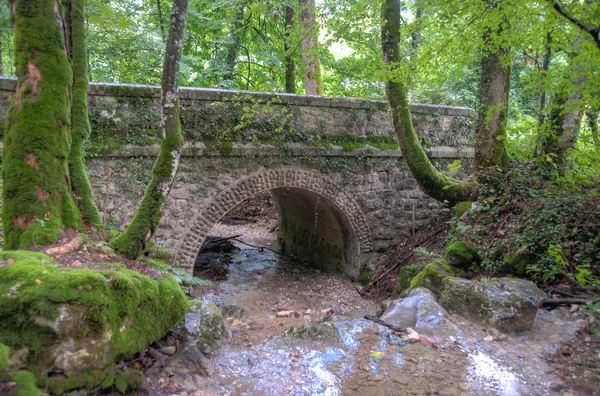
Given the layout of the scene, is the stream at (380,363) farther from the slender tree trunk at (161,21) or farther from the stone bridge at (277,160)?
the slender tree trunk at (161,21)

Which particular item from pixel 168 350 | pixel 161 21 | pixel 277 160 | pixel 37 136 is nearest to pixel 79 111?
pixel 37 136

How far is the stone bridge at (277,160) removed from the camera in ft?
18.8

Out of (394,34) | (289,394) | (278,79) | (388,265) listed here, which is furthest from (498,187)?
(278,79)

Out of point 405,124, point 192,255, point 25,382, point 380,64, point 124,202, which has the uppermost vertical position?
point 380,64

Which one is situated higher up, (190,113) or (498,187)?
(190,113)

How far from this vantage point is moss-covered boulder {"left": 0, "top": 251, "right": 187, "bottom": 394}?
6.96ft

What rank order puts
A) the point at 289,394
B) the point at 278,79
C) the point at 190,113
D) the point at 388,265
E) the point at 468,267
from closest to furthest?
1. the point at 289,394
2. the point at 468,267
3. the point at 190,113
4. the point at 388,265
5. the point at 278,79

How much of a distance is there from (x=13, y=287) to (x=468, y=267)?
17.7ft

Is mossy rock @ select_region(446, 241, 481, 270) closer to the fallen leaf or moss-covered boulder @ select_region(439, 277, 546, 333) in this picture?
moss-covered boulder @ select_region(439, 277, 546, 333)

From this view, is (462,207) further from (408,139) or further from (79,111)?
(79,111)

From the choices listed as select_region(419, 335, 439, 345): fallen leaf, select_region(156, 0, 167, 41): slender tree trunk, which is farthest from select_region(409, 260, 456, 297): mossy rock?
select_region(156, 0, 167, 41): slender tree trunk

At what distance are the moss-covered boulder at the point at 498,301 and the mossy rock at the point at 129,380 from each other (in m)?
3.59

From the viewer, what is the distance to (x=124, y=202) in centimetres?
577

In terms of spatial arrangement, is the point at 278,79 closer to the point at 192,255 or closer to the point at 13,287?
the point at 192,255
